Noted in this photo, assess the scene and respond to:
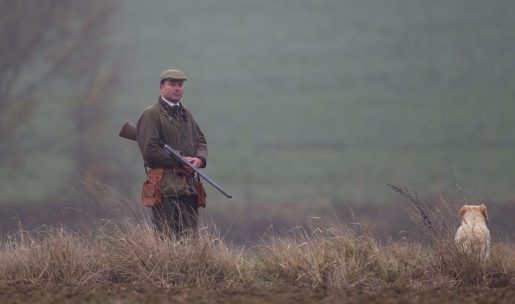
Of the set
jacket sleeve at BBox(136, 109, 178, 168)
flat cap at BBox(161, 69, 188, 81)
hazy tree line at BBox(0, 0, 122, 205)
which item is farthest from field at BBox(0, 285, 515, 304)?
hazy tree line at BBox(0, 0, 122, 205)

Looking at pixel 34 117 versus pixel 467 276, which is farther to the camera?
pixel 34 117

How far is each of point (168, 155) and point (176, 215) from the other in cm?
58

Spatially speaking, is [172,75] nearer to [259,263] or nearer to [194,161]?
[194,161]

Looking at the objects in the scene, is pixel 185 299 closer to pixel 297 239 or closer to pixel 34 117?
pixel 297 239

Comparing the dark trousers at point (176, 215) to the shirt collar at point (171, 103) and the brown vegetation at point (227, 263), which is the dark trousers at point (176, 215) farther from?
the shirt collar at point (171, 103)

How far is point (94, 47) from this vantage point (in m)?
26.7

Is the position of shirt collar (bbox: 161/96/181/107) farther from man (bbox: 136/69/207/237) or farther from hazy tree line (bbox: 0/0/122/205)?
hazy tree line (bbox: 0/0/122/205)

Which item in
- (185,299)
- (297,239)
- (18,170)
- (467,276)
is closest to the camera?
(185,299)

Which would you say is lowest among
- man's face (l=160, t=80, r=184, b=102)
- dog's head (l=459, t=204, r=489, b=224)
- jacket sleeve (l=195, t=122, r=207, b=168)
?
dog's head (l=459, t=204, r=489, b=224)

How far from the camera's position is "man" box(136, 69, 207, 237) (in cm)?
1039

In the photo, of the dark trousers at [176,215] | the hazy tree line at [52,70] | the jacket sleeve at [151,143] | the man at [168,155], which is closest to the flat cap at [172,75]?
the man at [168,155]

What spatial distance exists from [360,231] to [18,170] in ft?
54.4

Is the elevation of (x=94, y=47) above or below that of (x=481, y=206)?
above

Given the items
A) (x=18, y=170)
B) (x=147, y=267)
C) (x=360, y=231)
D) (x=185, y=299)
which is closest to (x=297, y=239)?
(x=360, y=231)
